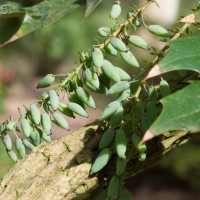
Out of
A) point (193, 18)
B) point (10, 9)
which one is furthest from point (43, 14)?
point (193, 18)

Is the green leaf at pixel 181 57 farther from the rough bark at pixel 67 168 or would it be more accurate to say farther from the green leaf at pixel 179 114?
the rough bark at pixel 67 168

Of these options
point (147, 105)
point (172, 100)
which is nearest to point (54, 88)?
point (147, 105)

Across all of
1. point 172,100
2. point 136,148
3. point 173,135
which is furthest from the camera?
point 173,135

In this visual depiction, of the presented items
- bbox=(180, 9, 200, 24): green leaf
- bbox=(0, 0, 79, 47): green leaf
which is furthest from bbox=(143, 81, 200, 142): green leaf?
bbox=(0, 0, 79, 47): green leaf

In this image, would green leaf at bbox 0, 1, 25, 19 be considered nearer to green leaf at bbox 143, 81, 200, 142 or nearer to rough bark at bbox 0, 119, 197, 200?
rough bark at bbox 0, 119, 197, 200

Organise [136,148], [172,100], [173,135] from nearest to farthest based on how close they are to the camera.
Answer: [172,100]
[136,148]
[173,135]

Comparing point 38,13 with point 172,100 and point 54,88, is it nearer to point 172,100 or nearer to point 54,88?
point 54,88
